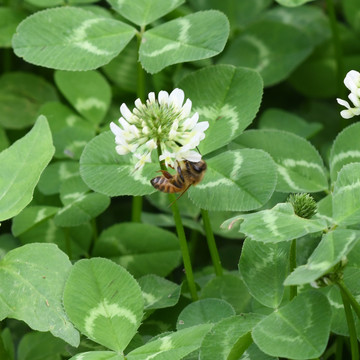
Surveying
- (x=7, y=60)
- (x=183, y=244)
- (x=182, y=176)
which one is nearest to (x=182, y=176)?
(x=182, y=176)

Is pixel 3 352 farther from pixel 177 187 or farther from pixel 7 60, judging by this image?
pixel 7 60

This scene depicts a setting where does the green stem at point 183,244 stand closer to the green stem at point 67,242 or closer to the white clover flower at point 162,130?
the white clover flower at point 162,130

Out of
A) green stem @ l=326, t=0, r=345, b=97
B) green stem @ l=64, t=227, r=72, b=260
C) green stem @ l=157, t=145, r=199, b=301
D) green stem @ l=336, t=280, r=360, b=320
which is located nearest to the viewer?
green stem @ l=336, t=280, r=360, b=320

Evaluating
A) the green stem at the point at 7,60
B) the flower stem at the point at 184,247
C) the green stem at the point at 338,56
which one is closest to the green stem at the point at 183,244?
the flower stem at the point at 184,247

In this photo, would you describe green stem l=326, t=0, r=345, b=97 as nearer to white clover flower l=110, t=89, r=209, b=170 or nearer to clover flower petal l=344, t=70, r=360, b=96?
clover flower petal l=344, t=70, r=360, b=96

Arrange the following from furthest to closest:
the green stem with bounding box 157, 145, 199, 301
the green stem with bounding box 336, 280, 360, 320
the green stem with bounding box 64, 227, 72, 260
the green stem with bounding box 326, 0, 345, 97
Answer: the green stem with bounding box 326, 0, 345, 97 < the green stem with bounding box 64, 227, 72, 260 < the green stem with bounding box 157, 145, 199, 301 < the green stem with bounding box 336, 280, 360, 320

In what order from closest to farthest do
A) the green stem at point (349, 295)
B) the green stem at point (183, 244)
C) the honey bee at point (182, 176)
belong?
1. the green stem at point (349, 295)
2. the honey bee at point (182, 176)
3. the green stem at point (183, 244)

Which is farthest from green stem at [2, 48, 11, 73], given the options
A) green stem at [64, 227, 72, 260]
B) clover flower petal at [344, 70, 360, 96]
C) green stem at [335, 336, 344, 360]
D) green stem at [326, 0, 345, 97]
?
green stem at [335, 336, 344, 360]

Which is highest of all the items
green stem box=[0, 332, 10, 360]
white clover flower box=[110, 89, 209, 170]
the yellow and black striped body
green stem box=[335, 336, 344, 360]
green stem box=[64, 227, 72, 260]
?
white clover flower box=[110, 89, 209, 170]
